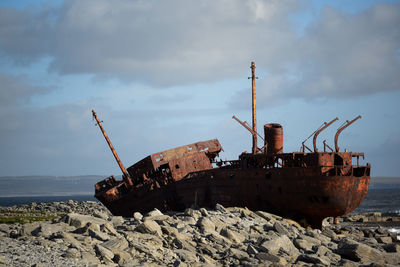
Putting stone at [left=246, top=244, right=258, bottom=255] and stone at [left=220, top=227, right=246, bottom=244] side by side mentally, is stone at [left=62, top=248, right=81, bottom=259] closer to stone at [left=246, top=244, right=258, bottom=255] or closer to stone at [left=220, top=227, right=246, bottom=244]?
stone at [left=246, top=244, right=258, bottom=255]

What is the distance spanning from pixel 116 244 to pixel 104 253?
0.69m

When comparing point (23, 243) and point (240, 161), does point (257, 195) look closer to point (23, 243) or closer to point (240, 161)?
point (240, 161)

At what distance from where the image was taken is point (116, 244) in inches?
449

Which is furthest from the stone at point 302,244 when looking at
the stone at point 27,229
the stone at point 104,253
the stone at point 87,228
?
the stone at point 27,229

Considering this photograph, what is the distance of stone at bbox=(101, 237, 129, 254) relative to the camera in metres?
11.2

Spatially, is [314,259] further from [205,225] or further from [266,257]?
[205,225]

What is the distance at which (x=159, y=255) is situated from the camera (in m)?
11.5

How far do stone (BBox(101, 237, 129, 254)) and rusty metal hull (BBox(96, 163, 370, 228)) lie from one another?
10559 millimetres

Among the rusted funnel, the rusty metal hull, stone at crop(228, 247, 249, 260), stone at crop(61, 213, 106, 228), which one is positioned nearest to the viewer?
stone at crop(228, 247, 249, 260)

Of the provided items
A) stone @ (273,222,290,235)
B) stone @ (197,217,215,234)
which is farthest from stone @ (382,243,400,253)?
stone @ (197,217,215,234)

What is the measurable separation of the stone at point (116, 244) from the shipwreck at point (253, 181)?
34.8 feet

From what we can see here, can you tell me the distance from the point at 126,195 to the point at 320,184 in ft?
37.1

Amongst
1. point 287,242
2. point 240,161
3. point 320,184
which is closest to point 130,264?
point 287,242

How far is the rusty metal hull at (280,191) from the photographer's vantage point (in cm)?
2008
